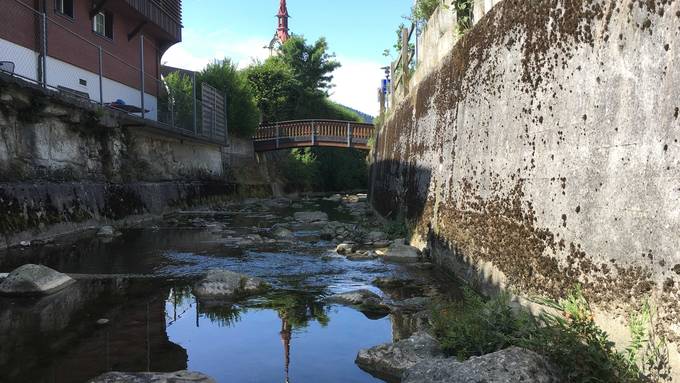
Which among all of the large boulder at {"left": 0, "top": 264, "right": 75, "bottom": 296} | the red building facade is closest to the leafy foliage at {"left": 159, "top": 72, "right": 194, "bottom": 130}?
the red building facade

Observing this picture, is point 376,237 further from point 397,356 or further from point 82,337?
point 82,337

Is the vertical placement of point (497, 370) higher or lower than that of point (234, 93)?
lower

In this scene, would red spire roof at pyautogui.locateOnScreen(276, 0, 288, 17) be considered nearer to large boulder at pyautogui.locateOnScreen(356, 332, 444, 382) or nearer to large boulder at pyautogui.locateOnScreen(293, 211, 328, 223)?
large boulder at pyautogui.locateOnScreen(293, 211, 328, 223)

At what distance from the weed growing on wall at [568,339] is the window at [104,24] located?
662 inches

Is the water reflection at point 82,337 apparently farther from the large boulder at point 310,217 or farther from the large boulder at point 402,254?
the large boulder at point 310,217

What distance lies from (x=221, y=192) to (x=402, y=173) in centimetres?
1191

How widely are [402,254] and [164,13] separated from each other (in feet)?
54.4

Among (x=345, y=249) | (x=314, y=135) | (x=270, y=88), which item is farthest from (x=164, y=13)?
(x=270, y=88)

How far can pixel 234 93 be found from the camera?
2672cm

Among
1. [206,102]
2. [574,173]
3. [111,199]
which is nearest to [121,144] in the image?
[111,199]

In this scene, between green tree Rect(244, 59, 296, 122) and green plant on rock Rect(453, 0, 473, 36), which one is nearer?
green plant on rock Rect(453, 0, 473, 36)

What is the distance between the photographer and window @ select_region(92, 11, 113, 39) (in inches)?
675

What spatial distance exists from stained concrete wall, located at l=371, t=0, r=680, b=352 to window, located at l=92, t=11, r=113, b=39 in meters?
14.1

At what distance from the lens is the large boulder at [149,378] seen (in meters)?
3.15
